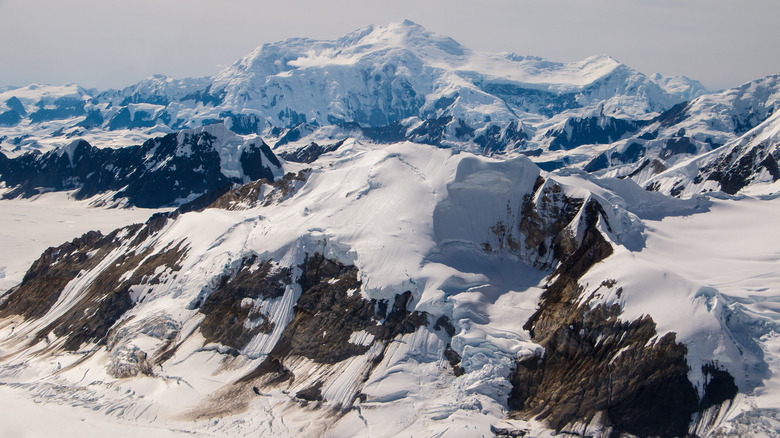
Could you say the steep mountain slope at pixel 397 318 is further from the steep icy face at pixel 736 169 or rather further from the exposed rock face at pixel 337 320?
the steep icy face at pixel 736 169

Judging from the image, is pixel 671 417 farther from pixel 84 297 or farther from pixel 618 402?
pixel 84 297

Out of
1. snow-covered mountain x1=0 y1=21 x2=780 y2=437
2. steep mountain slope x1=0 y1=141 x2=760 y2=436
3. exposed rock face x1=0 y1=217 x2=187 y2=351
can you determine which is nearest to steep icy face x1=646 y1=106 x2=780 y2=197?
snow-covered mountain x1=0 y1=21 x2=780 y2=437

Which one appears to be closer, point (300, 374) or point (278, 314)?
point (300, 374)

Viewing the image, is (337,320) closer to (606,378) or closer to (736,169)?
(606,378)

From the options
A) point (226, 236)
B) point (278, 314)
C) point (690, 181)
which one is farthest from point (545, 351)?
point (690, 181)

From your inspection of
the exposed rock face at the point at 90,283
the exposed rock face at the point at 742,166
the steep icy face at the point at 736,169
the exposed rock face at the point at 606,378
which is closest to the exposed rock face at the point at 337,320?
the exposed rock face at the point at 606,378

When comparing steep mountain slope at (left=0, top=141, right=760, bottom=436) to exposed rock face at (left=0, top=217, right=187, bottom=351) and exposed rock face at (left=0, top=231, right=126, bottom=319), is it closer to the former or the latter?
exposed rock face at (left=0, top=217, right=187, bottom=351)
